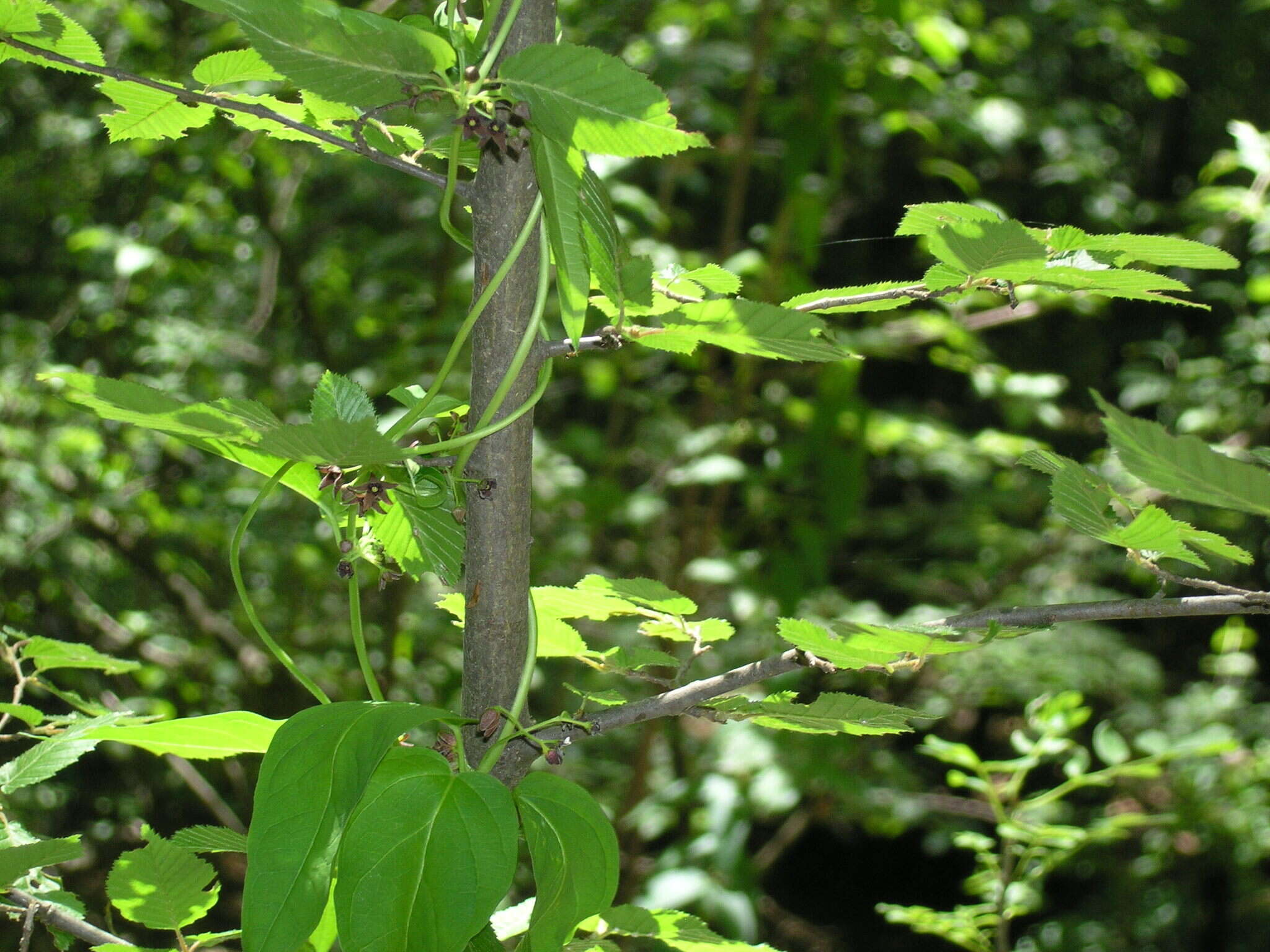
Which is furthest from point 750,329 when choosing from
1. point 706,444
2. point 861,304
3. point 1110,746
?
point 706,444

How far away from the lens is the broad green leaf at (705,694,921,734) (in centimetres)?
34

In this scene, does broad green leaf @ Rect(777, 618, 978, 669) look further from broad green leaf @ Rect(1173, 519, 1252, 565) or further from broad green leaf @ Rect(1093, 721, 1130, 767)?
broad green leaf @ Rect(1093, 721, 1130, 767)

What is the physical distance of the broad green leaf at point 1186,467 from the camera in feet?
0.71

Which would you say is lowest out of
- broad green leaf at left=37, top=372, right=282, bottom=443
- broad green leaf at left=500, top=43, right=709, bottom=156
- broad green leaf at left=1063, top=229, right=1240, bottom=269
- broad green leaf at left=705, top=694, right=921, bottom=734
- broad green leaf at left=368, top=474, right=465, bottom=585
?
broad green leaf at left=705, top=694, right=921, bottom=734

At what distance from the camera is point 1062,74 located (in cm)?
209

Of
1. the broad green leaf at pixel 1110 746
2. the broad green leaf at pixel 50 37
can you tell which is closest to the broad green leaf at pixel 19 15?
the broad green leaf at pixel 50 37

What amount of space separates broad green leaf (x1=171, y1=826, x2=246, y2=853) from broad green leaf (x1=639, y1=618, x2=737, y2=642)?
0.17 metres

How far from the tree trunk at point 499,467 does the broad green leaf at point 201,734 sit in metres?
0.07

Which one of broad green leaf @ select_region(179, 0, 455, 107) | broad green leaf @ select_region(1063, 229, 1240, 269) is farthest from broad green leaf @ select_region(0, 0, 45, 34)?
broad green leaf @ select_region(1063, 229, 1240, 269)

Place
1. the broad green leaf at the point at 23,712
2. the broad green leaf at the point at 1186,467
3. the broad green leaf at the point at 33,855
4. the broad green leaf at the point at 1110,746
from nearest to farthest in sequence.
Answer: the broad green leaf at the point at 1186,467 < the broad green leaf at the point at 33,855 < the broad green leaf at the point at 23,712 < the broad green leaf at the point at 1110,746

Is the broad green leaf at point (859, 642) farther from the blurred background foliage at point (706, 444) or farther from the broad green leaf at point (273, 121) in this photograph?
the blurred background foliage at point (706, 444)

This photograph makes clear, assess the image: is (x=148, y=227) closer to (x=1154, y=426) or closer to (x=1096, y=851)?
(x=1154, y=426)

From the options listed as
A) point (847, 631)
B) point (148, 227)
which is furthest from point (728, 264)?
point (847, 631)

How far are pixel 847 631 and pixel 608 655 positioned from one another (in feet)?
0.38
